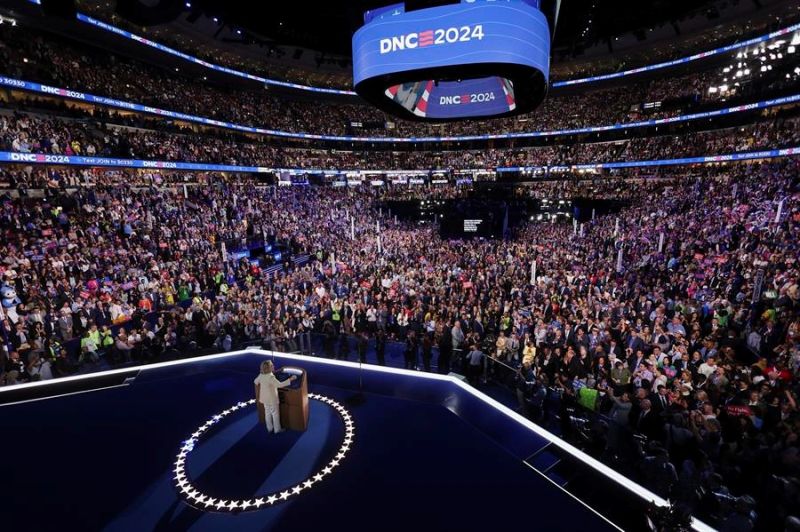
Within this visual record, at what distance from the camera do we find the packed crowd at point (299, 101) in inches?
846

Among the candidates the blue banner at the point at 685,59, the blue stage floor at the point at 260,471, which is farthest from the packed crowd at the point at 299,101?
the blue stage floor at the point at 260,471

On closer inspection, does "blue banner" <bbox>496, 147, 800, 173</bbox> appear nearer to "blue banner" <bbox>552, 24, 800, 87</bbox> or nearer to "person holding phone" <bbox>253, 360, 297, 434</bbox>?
"blue banner" <bbox>552, 24, 800, 87</bbox>

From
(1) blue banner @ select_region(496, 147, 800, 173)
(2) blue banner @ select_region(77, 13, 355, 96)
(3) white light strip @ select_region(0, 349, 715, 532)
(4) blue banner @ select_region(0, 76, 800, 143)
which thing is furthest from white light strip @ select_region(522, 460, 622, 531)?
(1) blue banner @ select_region(496, 147, 800, 173)

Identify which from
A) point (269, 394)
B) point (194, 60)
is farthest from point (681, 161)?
point (194, 60)

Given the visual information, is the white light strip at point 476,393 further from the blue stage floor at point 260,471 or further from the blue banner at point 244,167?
the blue banner at point 244,167

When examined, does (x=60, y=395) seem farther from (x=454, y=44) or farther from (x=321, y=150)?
(x=321, y=150)

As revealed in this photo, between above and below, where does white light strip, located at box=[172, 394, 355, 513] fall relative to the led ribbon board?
below

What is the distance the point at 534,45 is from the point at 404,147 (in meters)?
40.9

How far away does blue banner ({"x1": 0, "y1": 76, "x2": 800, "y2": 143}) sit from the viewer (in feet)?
63.7

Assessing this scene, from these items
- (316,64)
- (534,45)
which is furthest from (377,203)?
(534,45)

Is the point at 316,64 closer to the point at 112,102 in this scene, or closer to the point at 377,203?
the point at 377,203

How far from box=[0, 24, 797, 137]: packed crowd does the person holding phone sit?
22274 mm

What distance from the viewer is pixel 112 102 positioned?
22703mm

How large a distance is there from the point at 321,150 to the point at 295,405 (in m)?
39.6
